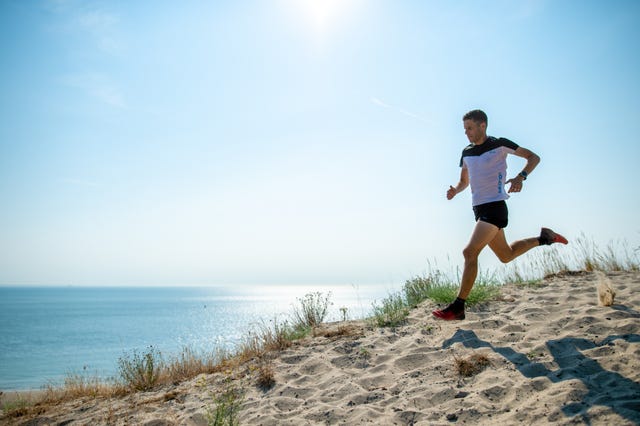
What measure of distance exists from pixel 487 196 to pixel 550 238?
1113mm

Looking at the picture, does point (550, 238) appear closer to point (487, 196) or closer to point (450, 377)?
point (487, 196)

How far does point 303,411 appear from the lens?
3533 mm

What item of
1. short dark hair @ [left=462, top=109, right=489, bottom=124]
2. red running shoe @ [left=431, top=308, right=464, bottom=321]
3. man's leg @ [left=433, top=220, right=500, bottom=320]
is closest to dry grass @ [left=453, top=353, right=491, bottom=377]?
red running shoe @ [left=431, top=308, right=464, bottom=321]

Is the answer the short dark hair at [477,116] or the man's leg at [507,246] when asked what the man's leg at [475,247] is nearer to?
the man's leg at [507,246]

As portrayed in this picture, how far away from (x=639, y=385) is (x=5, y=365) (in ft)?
91.7

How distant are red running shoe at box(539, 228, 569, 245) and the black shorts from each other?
75 centimetres

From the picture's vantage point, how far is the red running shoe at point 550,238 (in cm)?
479

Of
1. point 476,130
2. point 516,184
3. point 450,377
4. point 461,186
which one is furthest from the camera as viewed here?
point 461,186

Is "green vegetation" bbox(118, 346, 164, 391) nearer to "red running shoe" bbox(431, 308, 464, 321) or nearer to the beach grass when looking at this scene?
the beach grass

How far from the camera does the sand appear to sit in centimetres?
288

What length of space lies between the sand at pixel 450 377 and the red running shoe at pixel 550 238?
2.81 feet

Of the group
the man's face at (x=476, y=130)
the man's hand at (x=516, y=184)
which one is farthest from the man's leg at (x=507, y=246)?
the man's face at (x=476, y=130)

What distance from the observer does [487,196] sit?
14.8ft

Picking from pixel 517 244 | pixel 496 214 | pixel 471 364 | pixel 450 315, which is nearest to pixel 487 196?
pixel 496 214
